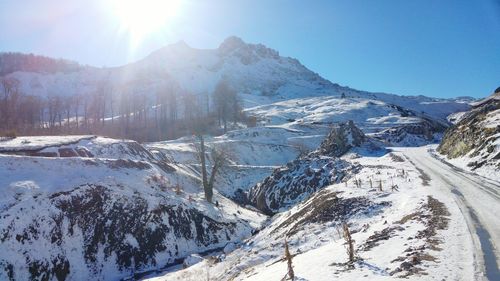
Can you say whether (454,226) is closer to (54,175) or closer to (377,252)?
(377,252)

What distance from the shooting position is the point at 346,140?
2281 inches

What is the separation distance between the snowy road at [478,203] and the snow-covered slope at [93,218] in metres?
16.4

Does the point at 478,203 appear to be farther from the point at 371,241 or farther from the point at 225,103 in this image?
the point at 225,103

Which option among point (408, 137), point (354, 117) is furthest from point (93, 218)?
point (354, 117)

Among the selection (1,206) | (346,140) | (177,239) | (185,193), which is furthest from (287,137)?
(1,206)

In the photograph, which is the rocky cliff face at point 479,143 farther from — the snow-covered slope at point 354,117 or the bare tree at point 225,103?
the bare tree at point 225,103

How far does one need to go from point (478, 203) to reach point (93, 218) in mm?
24183

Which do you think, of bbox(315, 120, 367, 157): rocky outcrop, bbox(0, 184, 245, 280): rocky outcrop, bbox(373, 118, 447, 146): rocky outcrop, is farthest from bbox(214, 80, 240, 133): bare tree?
bbox(0, 184, 245, 280): rocky outcrop

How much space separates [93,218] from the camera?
28.5 m

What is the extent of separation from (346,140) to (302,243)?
40.6 metres

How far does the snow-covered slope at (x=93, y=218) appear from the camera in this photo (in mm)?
24562

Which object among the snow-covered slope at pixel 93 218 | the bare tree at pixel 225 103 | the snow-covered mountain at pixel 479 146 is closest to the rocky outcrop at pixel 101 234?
the snow-covered slope at pixel 93 218

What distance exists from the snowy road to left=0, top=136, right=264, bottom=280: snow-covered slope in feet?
53.8

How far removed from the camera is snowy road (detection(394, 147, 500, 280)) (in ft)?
38.3
